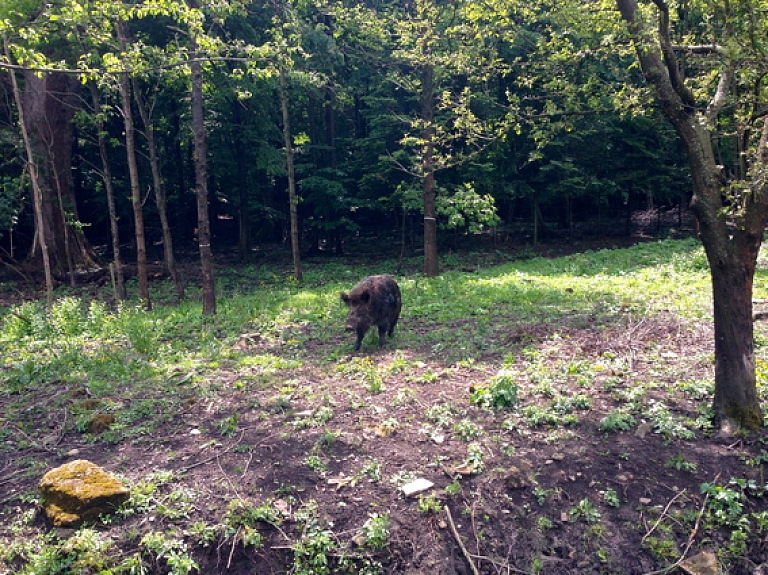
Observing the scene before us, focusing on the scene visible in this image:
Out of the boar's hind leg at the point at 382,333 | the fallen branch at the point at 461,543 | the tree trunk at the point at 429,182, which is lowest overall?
the fallen branch at the point at 461,543

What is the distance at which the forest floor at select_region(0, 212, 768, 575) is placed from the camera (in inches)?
181

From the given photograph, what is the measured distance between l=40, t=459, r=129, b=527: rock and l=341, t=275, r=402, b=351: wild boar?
4.48m

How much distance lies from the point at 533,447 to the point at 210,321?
801cm

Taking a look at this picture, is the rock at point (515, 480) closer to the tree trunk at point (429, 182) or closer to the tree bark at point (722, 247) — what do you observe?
the tree bark at point (722, 247)

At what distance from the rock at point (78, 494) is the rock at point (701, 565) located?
4.48 metres

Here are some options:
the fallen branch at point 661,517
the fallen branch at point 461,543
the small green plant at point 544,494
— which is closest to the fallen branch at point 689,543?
the fallen branch at point 661,517

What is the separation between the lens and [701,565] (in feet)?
14.8

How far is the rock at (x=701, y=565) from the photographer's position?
14.6ft

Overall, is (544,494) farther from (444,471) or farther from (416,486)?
(416,486)

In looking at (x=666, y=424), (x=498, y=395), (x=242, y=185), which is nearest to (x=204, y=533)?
(x=498, y=395)

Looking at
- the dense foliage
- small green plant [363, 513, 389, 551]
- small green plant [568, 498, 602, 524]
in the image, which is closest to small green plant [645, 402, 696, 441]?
small green plant [568, 498, 602, 524]

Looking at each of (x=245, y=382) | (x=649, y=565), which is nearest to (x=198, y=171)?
(x=245, y=382)

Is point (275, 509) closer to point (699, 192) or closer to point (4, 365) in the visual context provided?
point (699, 192)

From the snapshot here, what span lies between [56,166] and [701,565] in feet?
70.4
